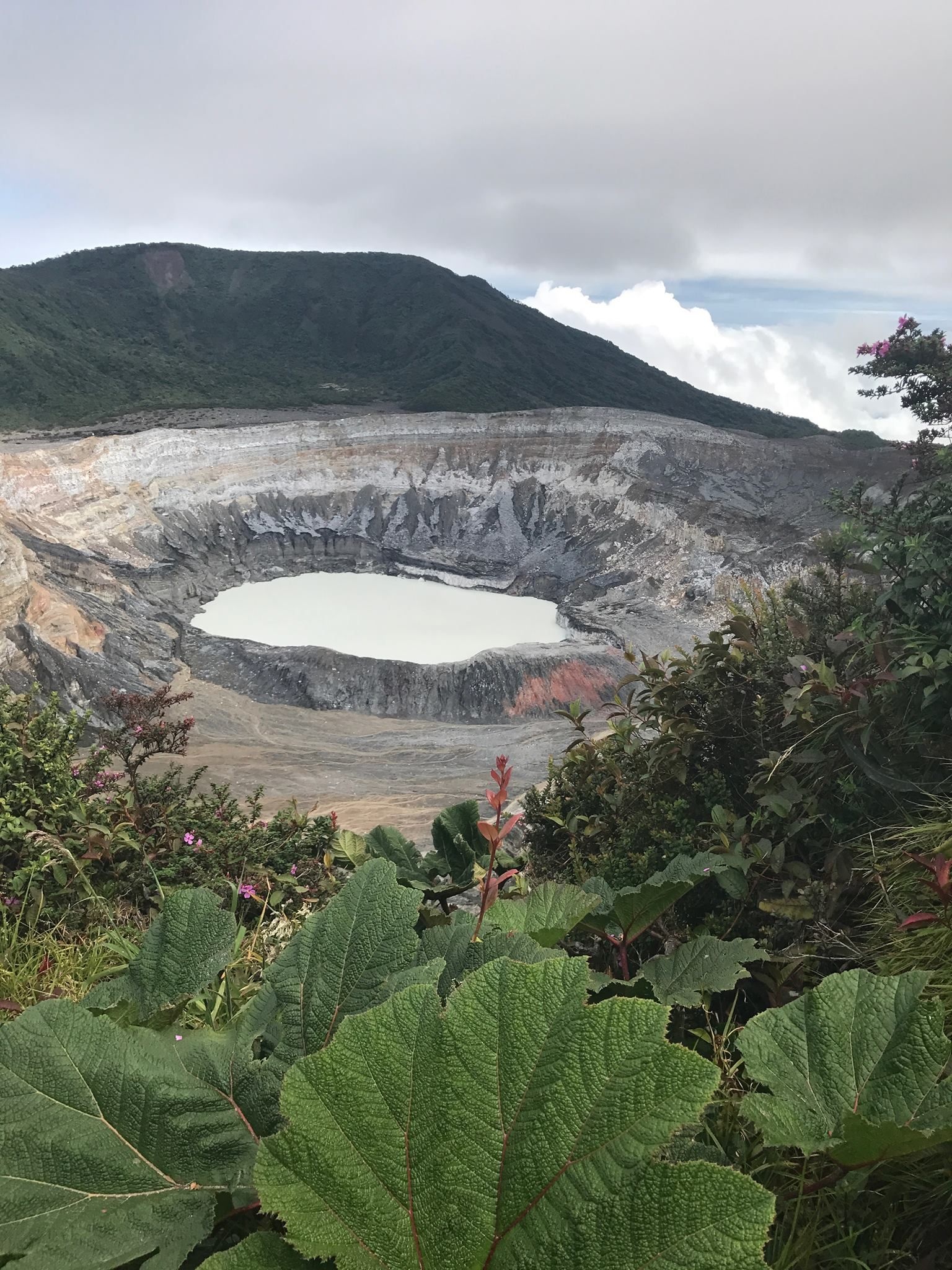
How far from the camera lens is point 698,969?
6.50ft

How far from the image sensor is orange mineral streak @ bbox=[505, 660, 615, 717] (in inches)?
1126

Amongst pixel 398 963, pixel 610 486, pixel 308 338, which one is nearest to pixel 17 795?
pixel 398 963

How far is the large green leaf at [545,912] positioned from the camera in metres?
1.69

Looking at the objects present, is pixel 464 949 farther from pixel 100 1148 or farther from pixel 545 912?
pixel 100 1148

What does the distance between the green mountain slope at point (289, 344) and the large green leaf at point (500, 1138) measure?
52.8 m

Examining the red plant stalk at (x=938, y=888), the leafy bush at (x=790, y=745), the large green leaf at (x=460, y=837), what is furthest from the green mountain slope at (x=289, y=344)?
the red plant stalk at (x=938, y=888)

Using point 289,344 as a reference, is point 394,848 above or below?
below

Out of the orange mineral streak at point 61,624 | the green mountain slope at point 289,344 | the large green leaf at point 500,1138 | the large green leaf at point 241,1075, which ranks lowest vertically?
the orange mineral streak at point 61,624

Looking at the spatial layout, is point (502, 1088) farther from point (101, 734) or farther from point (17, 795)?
point (101, 734)

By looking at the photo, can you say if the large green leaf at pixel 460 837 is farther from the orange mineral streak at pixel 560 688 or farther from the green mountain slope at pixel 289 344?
the green mountain slope at pixel 289 344

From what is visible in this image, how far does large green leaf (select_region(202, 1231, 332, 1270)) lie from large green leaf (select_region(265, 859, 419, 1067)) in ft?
1.17

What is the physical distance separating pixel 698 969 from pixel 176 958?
3.84 ft

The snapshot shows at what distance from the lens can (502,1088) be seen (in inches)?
36.0

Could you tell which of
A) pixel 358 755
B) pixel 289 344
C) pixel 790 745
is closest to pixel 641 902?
pixel 790 745
